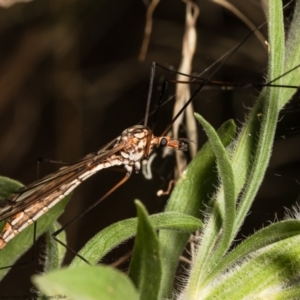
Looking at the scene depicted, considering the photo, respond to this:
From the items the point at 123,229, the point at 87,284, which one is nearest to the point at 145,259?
the point at 87,284

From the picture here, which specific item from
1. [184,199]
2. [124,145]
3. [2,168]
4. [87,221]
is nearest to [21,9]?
[2,168]

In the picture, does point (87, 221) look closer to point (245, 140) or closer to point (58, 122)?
point (58, 122)

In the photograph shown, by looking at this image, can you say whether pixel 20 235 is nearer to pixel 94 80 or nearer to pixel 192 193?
pixel 192 193

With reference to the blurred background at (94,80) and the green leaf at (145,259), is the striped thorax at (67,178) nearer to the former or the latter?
the blurred background at (94,80)

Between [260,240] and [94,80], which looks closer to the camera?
[260,240]

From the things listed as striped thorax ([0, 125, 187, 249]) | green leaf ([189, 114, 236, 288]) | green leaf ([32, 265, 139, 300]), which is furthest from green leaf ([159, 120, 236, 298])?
green leaf ([32, 265, 139, 300])

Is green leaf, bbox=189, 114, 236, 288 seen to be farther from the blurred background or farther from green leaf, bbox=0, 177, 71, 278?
the blurred background

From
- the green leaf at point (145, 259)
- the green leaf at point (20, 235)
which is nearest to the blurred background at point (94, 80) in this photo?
the green leaf at point (20, 235)
